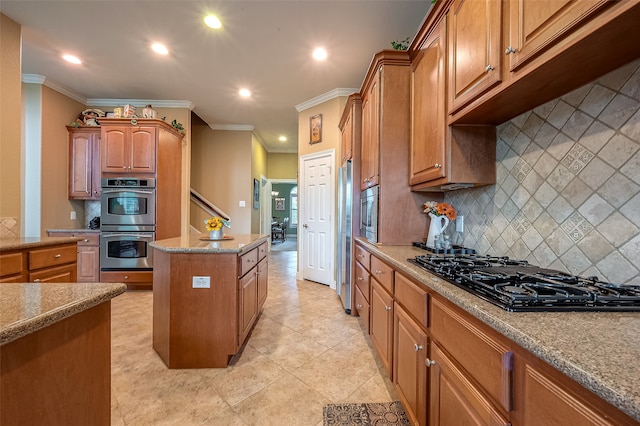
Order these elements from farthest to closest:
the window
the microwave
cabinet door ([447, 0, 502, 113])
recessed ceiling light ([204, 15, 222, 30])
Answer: the window, recessed ceiling light ([204, 15, 222, 30]), the microwave, cabinet door ([447, 0, 502, 113])

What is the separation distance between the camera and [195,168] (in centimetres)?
540

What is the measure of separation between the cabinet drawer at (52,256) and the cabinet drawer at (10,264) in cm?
8

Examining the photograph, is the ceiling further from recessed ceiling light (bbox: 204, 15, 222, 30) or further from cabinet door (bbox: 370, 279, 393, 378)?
cabinet door (bbox: 370, 279, 393, 378)

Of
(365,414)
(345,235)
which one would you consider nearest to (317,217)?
(345,235)

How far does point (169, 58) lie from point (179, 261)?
259 cm

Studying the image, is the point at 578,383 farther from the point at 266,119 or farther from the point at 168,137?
the point at 266,119

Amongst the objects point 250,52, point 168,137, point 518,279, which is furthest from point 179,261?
point 168,137

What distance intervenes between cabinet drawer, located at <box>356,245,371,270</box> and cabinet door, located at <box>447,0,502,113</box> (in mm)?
1264

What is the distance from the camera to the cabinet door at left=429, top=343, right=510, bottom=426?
0.75 m

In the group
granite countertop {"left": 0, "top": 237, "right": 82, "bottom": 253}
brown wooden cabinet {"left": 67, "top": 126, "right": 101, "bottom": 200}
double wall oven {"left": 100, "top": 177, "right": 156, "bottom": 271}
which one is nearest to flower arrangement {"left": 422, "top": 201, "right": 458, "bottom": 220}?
granite countertop {"left": 0, "top": 237, "right": 82, "bottom": 253}

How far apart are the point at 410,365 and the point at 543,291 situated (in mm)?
730

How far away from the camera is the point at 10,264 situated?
1854 millimetres

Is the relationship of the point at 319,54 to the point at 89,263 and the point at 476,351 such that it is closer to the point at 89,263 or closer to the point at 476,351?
the point at 476,351

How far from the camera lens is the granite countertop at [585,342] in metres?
0.43
